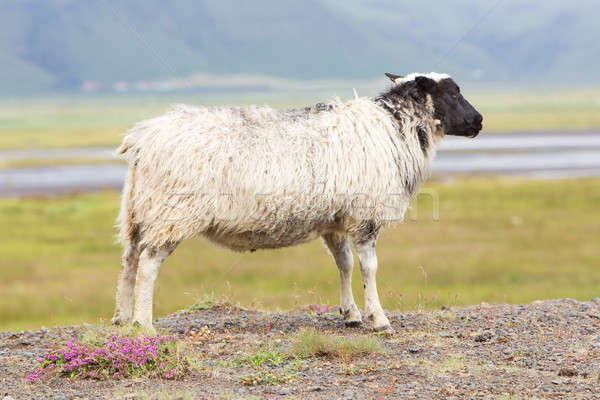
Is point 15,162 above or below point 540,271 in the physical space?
above

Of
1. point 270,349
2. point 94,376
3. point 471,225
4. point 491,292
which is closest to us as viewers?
point 94,376

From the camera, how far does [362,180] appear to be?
9.83 metres

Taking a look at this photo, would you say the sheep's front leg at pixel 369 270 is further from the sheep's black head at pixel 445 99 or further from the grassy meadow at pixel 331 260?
the grassy meadow at pixel 331 260

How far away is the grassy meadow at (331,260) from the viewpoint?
20.5 m

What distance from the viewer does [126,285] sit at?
973 centimetres

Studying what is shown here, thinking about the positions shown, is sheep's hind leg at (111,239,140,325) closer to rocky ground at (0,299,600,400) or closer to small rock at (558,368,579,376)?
rocky ground at (0,299,600,400)

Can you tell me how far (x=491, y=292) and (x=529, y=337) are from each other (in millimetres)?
12092

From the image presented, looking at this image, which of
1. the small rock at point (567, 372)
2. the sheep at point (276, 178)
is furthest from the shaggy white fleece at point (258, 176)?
the small rock at point (567, 372)

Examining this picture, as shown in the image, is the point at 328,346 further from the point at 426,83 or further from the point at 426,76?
the point at 426,76

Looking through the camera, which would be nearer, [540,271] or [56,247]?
[540,271]

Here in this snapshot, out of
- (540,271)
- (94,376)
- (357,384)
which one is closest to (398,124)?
(357,384)

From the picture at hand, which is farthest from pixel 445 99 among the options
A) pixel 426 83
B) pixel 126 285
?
pixel 126 285

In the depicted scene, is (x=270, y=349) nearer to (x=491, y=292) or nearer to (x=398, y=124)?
(x=398, y=124)

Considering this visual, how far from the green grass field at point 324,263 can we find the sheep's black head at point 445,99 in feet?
18.6
